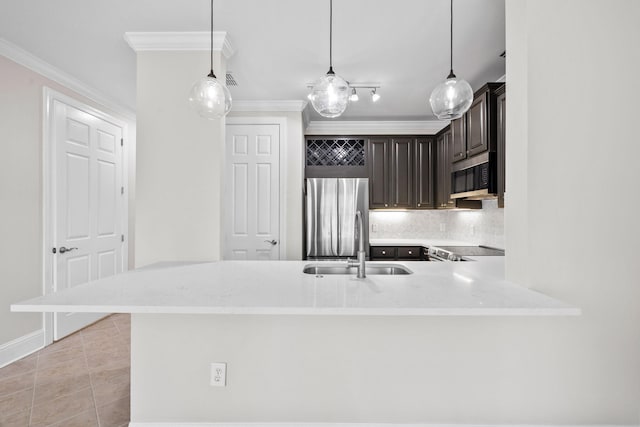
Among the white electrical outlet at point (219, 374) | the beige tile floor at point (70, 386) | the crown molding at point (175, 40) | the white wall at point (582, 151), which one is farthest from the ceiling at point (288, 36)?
the beige tile floor at point (70, 386)

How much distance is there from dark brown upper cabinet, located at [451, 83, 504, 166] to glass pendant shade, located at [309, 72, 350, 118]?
5.68ft

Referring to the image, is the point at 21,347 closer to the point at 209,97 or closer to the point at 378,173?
the point at 209,97

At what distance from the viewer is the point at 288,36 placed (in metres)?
2.37

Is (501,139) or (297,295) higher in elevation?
(501,139)

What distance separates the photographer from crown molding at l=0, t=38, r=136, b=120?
2.58m

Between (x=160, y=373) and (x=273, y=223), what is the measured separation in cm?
223

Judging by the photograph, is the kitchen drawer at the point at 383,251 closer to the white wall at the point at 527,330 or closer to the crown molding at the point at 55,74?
the white wall at the point at 527,330

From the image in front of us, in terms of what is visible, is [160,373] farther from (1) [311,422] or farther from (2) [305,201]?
(2) [305,201]

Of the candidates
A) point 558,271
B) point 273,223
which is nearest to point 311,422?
point 558,271

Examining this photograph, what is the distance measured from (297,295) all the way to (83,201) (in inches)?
125

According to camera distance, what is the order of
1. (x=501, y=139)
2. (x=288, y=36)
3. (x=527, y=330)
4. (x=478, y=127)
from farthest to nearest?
(x=478, y=127) < (x=501, y=139) < (x=288, y=36) < (x=527, y=330)

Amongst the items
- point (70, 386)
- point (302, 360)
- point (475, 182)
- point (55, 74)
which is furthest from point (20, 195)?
point (475, 182)

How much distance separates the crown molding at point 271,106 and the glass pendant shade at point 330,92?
222 cm

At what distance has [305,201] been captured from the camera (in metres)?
3.96
